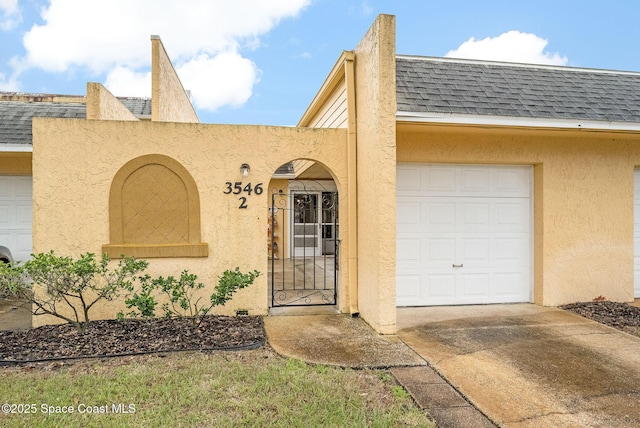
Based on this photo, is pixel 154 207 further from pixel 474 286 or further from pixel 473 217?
pixel 474 286

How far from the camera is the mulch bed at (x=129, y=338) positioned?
17.0 feet

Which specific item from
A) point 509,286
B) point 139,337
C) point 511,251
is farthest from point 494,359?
point 139,337

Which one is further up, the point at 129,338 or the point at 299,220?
the point at 299,220

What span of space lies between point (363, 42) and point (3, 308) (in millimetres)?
8048

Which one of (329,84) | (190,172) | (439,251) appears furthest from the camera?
(329,84)

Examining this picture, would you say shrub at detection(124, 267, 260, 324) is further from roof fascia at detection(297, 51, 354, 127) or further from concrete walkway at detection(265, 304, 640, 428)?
roof fascia at detection(297, 51, 354, 127)

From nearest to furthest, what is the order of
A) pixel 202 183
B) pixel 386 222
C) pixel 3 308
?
pixel 386 222 → pixel 202 183 → pixel 3 308

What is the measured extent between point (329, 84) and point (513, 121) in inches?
136

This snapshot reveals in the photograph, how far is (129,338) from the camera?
18.7 ft

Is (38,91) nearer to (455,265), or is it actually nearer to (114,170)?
(114,170)

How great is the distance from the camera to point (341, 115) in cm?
777

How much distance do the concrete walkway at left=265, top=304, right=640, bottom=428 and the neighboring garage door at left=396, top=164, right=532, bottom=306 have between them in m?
0.45

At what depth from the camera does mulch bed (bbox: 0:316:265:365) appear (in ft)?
17.0

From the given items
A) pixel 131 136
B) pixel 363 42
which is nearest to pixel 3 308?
pixel 131 136
